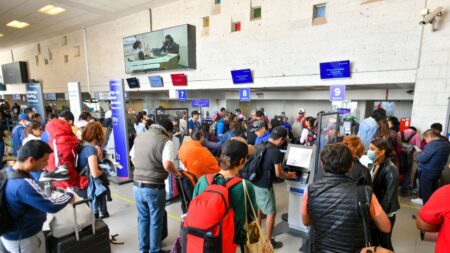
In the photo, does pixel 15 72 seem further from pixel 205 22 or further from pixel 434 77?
pixel 434 77

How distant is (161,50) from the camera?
31.2 feet

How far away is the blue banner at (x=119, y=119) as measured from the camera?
5.10 metres

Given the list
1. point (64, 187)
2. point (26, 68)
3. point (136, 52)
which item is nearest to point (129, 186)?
point (64, 187)

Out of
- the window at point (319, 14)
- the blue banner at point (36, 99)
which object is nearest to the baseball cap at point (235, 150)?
the window at point (319, 14)

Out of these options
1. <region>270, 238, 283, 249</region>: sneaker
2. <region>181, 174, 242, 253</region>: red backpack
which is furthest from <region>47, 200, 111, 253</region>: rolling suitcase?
<region>270, 238, 283, 249</region>: sneaker

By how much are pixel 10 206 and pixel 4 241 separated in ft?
1.11

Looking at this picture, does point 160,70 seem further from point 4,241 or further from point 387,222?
point 387,222

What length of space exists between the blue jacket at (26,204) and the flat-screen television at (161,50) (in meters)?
7.81

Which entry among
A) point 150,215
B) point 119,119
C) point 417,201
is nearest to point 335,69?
point 417,201

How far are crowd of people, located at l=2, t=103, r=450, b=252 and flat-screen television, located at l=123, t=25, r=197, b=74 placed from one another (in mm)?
5263

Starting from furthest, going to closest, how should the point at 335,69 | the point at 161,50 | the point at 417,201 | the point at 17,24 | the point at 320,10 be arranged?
the point at 17,24 < the point at 161,50 < the point at 320,10 < the point at 335,69 < the point at 417,201

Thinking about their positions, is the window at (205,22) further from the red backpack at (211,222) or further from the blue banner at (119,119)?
the red backpack at (211,222)

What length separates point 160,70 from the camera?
32.5 ft

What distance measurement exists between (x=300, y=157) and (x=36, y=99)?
22.7ft
